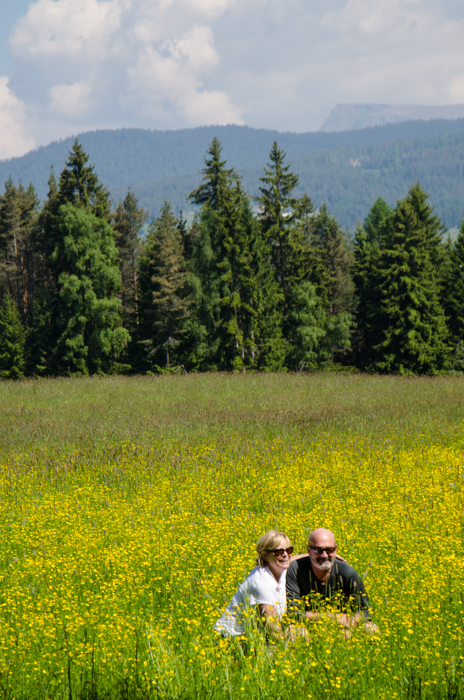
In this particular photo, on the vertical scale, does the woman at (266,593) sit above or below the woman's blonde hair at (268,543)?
below

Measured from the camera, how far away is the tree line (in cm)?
3584

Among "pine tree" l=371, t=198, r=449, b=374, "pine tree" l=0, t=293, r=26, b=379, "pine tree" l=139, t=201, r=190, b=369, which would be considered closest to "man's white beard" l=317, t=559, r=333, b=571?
"pine tree" l=371, t=198, r=449, b=374

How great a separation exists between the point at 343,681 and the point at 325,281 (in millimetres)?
38943

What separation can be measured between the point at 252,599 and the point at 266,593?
0.12 meters

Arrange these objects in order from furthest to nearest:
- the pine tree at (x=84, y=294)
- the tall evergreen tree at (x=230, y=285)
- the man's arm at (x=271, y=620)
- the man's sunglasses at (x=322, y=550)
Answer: the tall evergreen tree at (x=230, y=285)
the pine tree at (x=84, y=294)
the man's sunglasses at (x=322, y=550)
the man's arm at (x=271, y=620)

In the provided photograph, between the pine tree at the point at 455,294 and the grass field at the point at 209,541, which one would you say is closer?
the grass field at the point at 209,541

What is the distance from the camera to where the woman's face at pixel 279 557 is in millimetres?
4402

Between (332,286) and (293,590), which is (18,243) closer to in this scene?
(332,286)

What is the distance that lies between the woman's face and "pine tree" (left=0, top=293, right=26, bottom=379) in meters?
39.5

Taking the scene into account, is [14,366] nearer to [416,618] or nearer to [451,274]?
[451,274]

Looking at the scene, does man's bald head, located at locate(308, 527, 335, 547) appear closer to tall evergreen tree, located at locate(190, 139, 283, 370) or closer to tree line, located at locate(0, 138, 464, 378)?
tall evergreen tree, located at locate(190, 139, 283, 370)

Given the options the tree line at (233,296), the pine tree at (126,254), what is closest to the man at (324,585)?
the tree line at (233,296)

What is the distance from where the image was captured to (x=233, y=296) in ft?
118

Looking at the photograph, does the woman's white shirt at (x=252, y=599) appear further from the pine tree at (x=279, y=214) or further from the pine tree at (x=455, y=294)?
the pine tree at (x=455, y=294)
